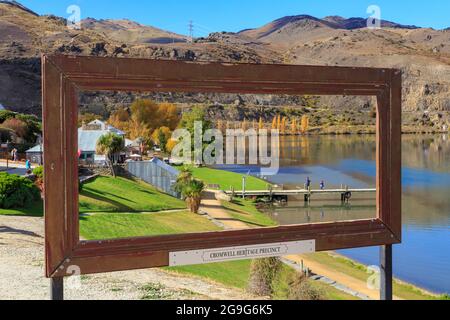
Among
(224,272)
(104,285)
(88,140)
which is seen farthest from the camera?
(88,140)

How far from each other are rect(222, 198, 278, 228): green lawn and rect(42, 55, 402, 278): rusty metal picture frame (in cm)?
1695

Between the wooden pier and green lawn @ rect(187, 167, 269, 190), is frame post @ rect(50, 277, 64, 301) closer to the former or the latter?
the wooden pier

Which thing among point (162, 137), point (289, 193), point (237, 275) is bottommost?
point (289, 193)

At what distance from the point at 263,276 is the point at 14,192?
9.93 meters

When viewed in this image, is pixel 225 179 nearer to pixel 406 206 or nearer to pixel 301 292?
pixel 406 206

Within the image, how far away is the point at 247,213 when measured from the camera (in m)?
25.9

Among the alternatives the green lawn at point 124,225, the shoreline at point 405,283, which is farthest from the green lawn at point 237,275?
the shoreline at point 405,283

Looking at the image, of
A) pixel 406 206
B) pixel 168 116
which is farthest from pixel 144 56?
pixel 406 206

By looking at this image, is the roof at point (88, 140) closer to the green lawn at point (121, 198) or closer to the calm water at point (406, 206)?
the green lawn at point (121, 198)

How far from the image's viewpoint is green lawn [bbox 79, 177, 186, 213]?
16.4m

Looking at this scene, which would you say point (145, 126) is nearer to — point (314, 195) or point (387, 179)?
point (314, 195)

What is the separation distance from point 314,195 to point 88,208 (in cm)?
2087

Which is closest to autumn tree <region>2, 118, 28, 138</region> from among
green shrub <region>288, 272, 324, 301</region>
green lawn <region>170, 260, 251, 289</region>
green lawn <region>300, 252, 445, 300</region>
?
green lawn <region>300, 252, 445, 300</region>
